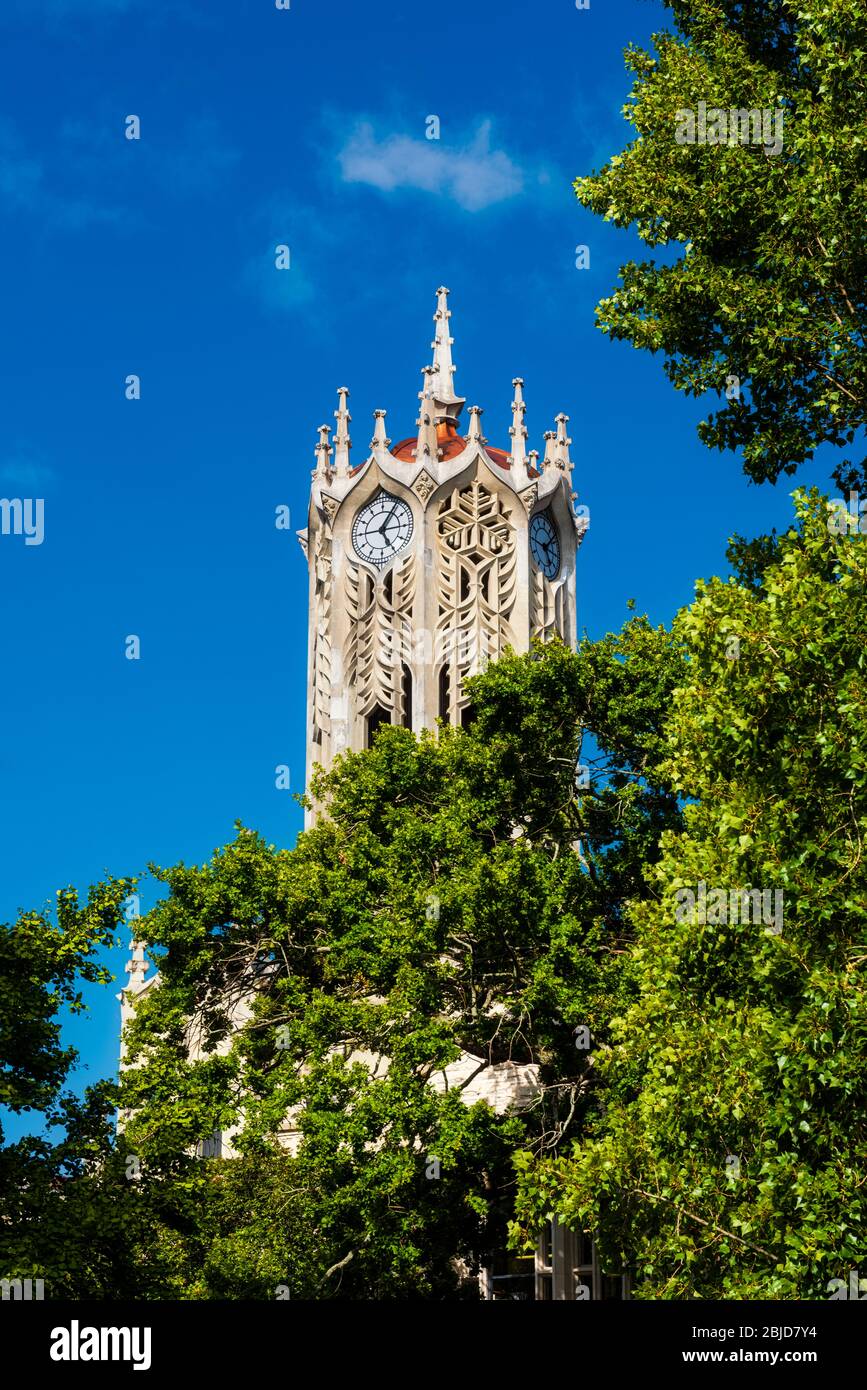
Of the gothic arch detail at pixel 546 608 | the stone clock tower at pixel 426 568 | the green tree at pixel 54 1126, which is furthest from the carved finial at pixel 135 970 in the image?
the green tree at pixel 54 1126

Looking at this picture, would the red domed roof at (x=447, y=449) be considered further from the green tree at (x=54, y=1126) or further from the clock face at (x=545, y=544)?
the green tree at (x=54, y=1126)

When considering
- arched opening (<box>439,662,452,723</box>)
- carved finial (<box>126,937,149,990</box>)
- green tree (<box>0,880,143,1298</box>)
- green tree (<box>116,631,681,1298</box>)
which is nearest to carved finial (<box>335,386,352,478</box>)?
arched opening (<box>439,662,452,723</box>)

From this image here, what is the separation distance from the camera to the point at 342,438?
61.6 meters

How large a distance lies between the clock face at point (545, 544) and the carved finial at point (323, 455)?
7517 millimetres

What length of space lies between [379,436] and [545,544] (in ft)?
22.3

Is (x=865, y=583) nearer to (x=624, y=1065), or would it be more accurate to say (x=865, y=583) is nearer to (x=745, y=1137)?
(x=745, y=1137)

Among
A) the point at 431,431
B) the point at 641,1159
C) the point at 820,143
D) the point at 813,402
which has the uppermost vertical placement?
the point at 431,431

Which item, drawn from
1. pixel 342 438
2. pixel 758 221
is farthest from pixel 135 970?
pixel 758 221

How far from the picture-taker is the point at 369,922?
102ft

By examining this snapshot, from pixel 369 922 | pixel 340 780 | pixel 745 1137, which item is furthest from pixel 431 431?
pixel 745 1137

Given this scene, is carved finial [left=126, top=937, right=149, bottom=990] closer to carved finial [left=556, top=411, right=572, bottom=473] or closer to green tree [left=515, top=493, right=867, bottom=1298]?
carved finial [left=556, top=411, right=572, bottom=473]

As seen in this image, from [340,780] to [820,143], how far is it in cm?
1968

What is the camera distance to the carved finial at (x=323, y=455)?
61.6m

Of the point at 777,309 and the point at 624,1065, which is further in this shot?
the point at 624,1065
